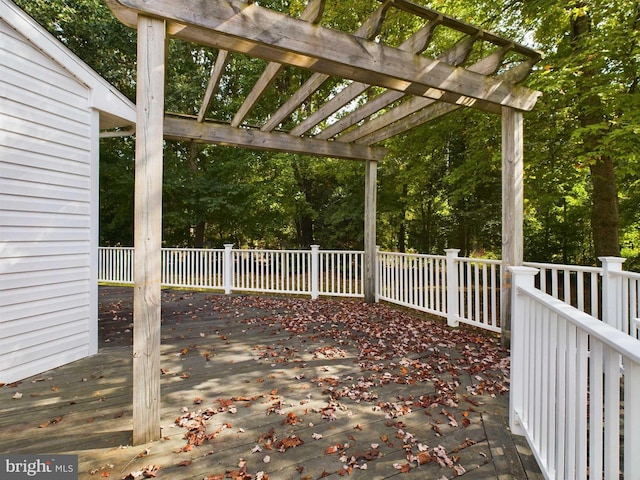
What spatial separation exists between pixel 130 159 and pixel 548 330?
12435 millimetres

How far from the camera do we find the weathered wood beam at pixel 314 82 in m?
2.62

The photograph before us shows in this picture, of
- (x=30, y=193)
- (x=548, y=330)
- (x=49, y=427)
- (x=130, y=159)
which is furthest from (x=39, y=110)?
(x=130, y=159)

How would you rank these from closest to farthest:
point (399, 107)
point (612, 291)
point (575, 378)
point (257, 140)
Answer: point (575, 378) → point (612, 291) → point (399, 107) → point (257, 140)

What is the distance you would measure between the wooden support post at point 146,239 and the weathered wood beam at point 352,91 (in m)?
1.91

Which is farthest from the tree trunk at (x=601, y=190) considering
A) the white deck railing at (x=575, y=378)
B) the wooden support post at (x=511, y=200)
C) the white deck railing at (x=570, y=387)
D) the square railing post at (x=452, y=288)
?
the white deck railing at (x=570, y=387)

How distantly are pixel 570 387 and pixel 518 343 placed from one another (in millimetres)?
799

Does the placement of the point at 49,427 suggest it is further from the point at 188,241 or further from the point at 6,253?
the point at 188,241

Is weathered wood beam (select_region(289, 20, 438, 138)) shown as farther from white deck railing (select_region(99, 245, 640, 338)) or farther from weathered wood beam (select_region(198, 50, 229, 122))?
white deck railing (select_region(99, 245, 640, 338))

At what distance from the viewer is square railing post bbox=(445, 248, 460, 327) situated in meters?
4.57

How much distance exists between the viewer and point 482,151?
5969mm

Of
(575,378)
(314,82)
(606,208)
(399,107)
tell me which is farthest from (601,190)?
(575,378)

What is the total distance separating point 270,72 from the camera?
323 cm

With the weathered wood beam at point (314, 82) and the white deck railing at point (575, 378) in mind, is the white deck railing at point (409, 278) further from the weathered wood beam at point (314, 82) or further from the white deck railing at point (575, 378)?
the weathered wood beam at point (314, 82)

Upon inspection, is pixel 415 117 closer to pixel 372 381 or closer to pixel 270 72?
pixel 270 72
